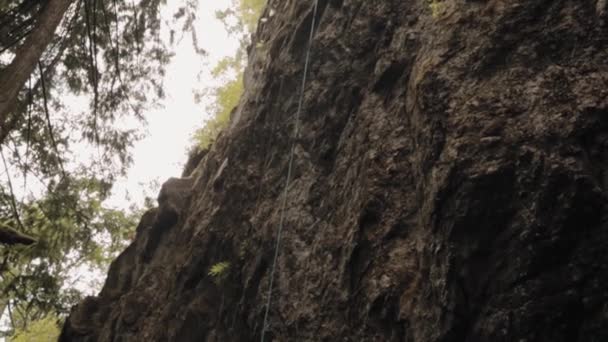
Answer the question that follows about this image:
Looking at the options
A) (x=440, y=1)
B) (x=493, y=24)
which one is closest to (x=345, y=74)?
(x=440, y=1)

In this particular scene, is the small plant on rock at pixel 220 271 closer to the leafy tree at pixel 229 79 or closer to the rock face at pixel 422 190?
the rock face at pixel 422 190

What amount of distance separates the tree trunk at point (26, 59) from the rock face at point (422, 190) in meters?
2.94

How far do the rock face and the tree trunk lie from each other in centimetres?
294

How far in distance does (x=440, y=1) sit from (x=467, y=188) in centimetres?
228

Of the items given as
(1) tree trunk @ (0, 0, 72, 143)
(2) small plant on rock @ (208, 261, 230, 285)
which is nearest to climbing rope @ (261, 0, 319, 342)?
(2) small plant on rock @ (208, 261, 230, 285)

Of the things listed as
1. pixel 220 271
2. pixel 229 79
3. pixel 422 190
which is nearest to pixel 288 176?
pixel 220 271

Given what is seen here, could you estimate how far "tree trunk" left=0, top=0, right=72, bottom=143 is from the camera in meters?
4.77

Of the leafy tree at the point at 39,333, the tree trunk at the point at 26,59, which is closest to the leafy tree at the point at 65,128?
the tree trunk at the point at 26,59

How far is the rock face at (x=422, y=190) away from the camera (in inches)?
116

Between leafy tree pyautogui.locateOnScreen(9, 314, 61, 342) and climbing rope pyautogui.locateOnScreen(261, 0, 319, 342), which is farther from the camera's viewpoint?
leafy tree pyautogui.locateOnScreen(9, 314, 61, 342)

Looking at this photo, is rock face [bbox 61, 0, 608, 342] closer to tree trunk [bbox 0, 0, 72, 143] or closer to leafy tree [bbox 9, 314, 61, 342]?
tree trunk [bbox 0, 0, 72, 143]

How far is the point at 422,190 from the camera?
3846 millimetres

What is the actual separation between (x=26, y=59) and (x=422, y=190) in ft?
14.3

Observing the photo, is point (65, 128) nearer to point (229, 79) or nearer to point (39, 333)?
point (229, 79)
